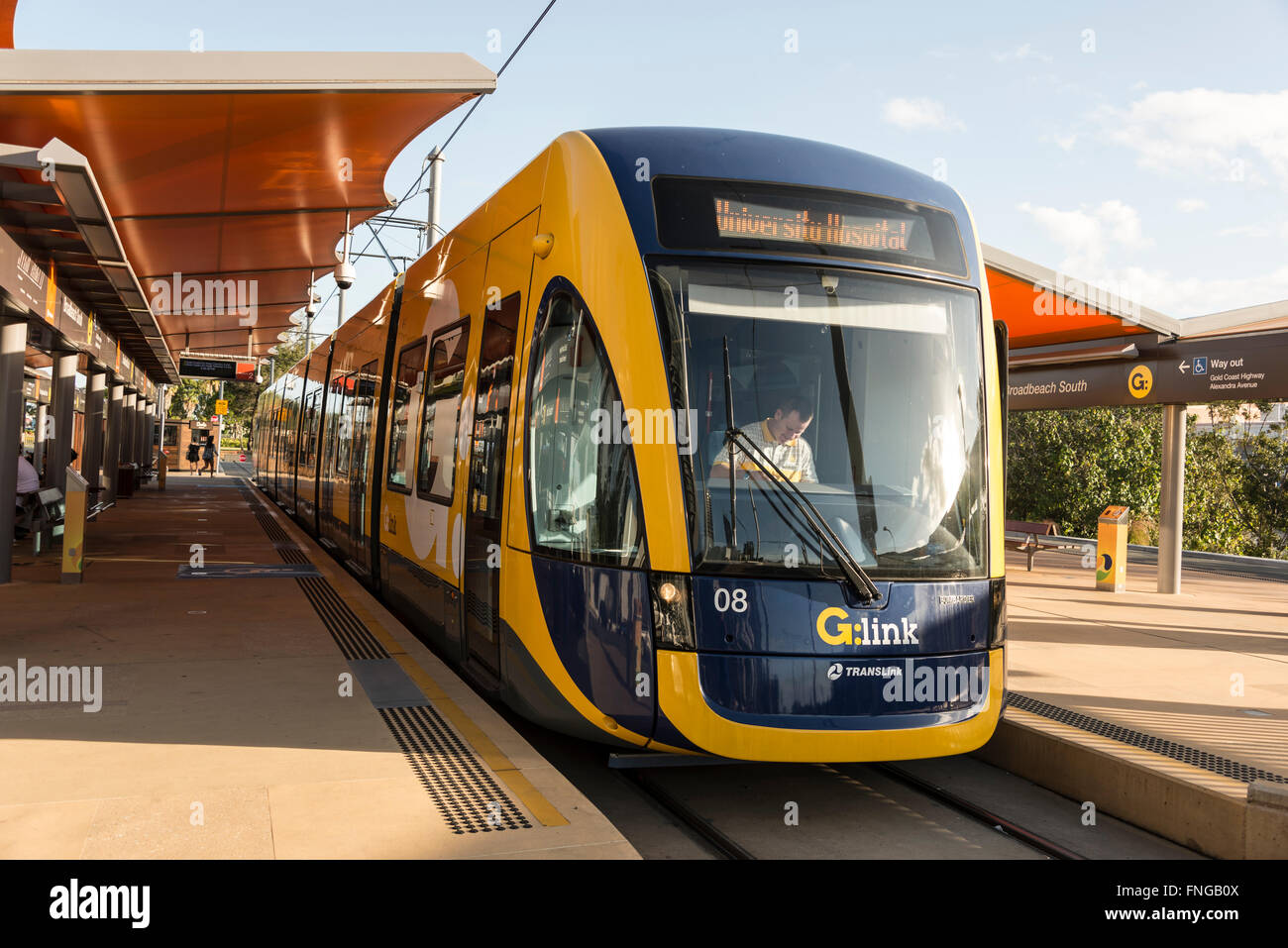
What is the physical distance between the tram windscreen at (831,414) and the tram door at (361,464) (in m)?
6.30

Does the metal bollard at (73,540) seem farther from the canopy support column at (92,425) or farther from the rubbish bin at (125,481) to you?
the rubbish bin at (125,481)

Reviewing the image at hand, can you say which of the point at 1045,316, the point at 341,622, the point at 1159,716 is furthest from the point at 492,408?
the point at 1045,316

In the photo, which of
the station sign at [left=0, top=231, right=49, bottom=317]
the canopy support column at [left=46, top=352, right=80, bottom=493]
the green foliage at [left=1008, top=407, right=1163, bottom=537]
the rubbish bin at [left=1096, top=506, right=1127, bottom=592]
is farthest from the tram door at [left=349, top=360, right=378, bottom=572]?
the green foliage at [left=1008, top=407, right=1163, bottom=537]

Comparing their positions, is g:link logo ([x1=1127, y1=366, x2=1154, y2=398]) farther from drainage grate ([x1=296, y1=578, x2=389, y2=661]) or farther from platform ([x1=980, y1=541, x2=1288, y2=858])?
drainage grate ([x1=296, y1=578, x2=389, y2=661])

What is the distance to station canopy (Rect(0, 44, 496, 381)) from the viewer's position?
7.01 metres

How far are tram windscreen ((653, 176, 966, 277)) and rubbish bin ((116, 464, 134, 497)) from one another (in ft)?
77.2

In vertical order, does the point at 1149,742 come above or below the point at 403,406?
below

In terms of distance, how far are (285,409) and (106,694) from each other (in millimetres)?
15569

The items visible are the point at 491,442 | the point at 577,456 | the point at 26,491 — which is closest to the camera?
the point at 577,456

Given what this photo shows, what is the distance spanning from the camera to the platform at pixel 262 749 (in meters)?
4.12

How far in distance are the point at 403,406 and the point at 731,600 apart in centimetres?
524

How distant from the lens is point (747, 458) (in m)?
4.97

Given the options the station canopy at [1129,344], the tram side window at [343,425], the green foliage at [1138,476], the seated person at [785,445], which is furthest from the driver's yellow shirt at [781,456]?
the green foliage at [1138,476]

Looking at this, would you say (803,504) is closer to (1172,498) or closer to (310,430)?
(1172,498)
